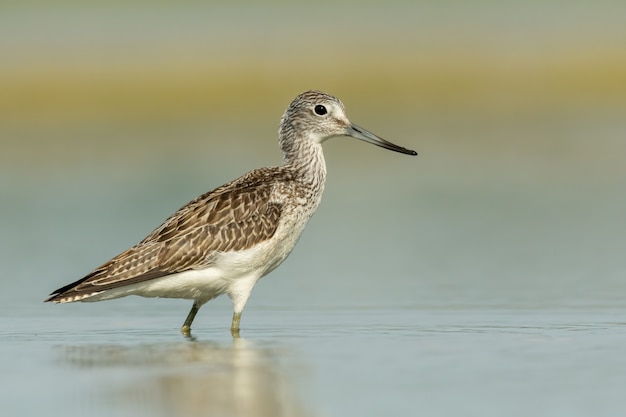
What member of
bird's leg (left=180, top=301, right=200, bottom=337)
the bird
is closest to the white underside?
the bird

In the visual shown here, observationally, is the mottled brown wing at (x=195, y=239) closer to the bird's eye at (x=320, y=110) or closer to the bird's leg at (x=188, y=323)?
the bird's leg at (x=188, y=323)

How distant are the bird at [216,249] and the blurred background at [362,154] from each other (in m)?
1.23

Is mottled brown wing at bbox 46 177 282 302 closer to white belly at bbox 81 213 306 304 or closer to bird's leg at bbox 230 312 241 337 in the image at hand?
white belly at bbox 81 213 306 304

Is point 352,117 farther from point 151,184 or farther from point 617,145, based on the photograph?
point 151,184

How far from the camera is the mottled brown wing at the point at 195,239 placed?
13930 millimetres

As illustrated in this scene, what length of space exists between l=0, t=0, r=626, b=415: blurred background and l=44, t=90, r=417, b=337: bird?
123 cm

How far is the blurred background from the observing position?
17.4m

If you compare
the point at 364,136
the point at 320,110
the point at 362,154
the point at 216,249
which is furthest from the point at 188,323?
the point at 362,154

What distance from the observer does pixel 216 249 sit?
1420 cm

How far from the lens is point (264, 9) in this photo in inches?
3137

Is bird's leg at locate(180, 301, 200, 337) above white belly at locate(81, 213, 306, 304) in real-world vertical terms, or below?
below

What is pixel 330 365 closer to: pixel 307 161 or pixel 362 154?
pixel 307 161

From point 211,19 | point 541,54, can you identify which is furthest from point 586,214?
point 211,19

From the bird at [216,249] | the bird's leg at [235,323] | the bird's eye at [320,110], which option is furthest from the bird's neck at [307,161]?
the bird's leg at [235,323]
